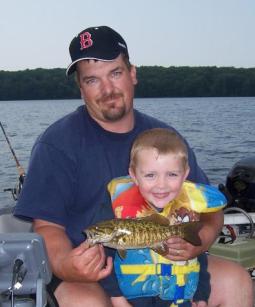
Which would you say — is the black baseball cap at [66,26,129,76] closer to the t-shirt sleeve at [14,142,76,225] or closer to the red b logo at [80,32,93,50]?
the red b logo at [80,32,93,50]

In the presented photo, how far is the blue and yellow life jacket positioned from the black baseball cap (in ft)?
2.20

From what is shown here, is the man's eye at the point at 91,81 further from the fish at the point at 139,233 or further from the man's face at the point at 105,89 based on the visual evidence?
the fish at the point at 139,233

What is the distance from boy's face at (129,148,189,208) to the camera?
2721mm

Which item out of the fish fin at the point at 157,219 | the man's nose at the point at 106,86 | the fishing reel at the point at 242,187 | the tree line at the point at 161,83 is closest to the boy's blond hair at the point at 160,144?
the fish fin at the point at 157,219

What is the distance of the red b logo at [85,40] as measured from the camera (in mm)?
3076

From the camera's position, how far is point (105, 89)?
3084 millimetres

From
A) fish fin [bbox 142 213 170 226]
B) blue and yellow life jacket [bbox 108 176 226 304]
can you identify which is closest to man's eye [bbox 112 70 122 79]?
blue and yellow life jacket [bbox 108 176 226 304]

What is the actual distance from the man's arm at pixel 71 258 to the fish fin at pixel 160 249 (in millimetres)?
219

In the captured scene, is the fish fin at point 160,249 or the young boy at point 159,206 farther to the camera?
the young boy at point 159,206

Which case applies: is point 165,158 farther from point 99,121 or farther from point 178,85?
point 178,85

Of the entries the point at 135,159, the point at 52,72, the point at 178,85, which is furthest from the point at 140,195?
the point at 178,85

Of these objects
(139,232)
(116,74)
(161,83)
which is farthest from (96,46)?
(161,83)

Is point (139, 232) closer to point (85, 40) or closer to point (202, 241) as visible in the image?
point (202, 241)

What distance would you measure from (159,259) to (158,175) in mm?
392
